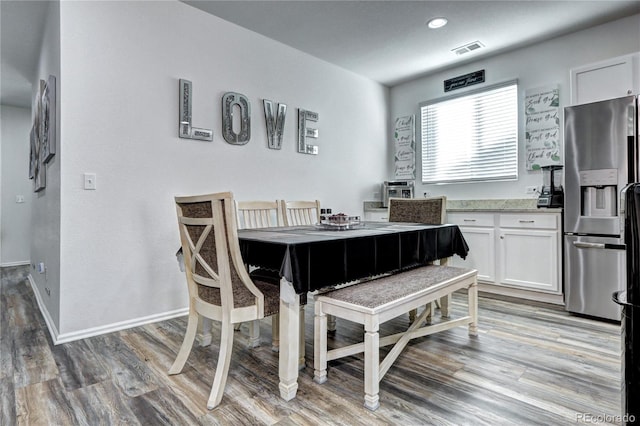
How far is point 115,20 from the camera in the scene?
8.30 feet

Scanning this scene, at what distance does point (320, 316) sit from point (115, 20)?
2.55 m

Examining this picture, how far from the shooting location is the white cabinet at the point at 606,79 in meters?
2.88

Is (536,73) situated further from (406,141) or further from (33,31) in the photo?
(33,31)

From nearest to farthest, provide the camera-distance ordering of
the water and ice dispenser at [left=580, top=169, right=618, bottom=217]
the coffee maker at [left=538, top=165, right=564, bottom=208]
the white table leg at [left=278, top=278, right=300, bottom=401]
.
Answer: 1. the white table leg at [left=278, top=278, right=300, bottom=401]
2. the water and ice dispenser at [left=580, top=169, right=618, bottom=217]
3. the coffee maker at [left=538, top=165, right=564, bottom=208]

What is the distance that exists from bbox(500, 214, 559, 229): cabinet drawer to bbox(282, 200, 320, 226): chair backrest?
1.82m

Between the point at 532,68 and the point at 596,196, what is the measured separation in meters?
1.72

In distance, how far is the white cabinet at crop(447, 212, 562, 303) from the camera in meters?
3.05

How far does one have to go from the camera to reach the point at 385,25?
324 cm

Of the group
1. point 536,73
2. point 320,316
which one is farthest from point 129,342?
point 536,73

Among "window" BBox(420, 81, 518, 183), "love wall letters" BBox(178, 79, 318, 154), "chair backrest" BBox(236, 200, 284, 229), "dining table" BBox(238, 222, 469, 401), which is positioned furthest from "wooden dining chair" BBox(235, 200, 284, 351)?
"window" BBox(420, 81, 518, 183)

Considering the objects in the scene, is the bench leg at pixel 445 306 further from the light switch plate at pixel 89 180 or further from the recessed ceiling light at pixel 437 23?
the light switch plate at pixel 89 180

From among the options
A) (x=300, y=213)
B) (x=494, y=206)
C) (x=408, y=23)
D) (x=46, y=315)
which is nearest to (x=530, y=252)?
(x=494, y=206)

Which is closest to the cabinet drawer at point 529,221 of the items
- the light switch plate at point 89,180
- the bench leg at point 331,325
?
the bench leg at point 331,325

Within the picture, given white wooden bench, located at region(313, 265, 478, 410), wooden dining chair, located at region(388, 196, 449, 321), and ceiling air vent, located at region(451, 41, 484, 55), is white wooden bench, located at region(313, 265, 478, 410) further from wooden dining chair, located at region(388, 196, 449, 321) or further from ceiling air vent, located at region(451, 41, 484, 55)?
ceiling air vent, located at region(451, 41, 484, 55)
